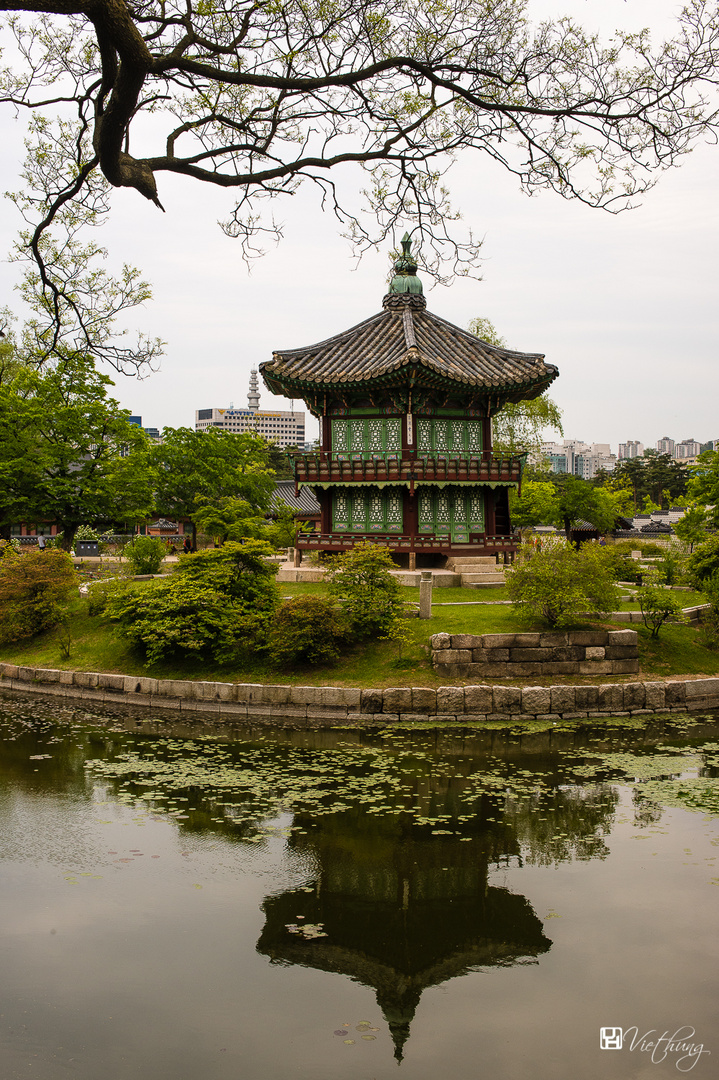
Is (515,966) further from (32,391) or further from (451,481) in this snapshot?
(32,391)

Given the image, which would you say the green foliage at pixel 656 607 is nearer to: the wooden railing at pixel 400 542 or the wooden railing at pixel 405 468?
the wooden railing at pixel 400 542

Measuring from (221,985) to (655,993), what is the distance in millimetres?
4078

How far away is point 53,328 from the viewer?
9.66 m

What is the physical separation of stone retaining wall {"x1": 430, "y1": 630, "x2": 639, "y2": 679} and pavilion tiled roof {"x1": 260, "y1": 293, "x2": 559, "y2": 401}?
11684 mm

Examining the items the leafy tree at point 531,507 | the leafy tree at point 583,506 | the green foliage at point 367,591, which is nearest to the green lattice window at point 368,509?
the green foliage at point 367,591

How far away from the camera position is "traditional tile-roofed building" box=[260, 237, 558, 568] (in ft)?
93.8

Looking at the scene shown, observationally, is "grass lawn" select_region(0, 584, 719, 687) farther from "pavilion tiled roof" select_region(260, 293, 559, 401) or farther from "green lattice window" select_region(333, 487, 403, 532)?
"pavilion tiled roof" select_region(260, 293, 559, 401)

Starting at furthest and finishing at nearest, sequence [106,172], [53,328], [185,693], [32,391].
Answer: [32,391] < [185,693] < [53,328] < [106,172]

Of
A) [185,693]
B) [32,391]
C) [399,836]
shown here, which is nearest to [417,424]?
[185,693]

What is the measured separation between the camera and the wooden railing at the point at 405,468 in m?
28.4

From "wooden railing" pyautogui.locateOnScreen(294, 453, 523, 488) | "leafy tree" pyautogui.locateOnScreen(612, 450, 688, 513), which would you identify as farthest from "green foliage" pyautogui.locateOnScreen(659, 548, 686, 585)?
"leafy tree" pyautogui.locateOnScreen(612, 450, 688, 513)

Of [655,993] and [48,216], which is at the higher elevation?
[48,216]

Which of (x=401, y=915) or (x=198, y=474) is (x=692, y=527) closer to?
(x=401, y=915)

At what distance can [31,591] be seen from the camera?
2362 cm
